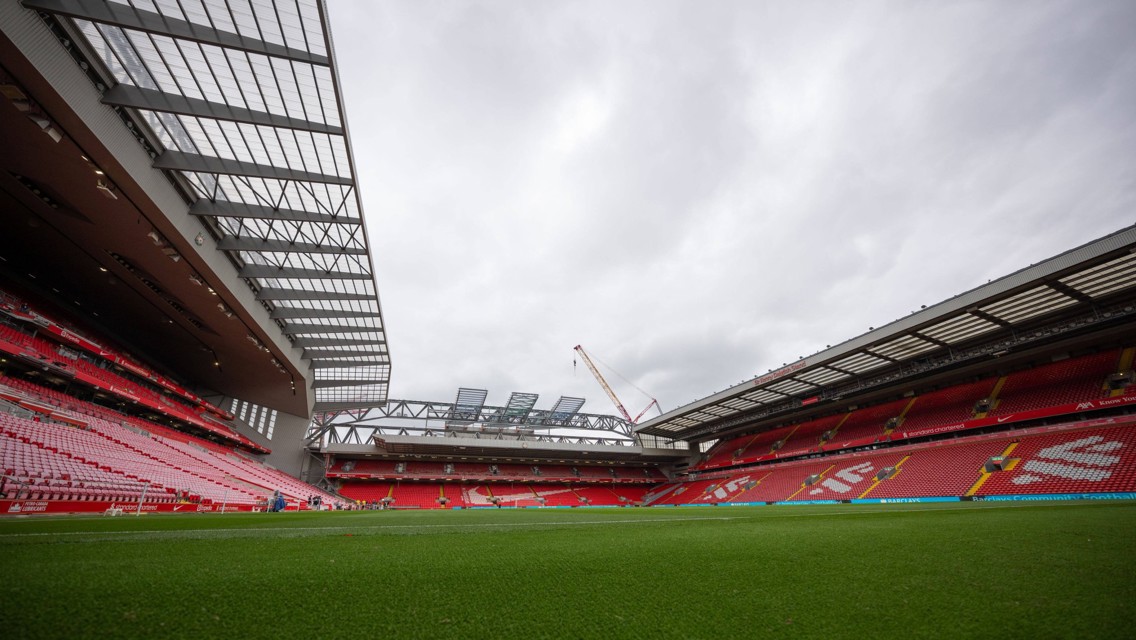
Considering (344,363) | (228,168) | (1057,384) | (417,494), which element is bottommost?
(417,494)

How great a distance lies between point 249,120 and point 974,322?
32.7 m

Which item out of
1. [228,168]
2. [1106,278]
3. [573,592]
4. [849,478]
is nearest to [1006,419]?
[849,478]

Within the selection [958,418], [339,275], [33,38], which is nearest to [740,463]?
[958,418]

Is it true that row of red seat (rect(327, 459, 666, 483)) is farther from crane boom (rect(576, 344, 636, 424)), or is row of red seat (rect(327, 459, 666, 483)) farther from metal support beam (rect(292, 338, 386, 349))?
crane boom (rect(576, 344, 636, 424))

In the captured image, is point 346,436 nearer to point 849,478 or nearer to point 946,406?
point 849,478

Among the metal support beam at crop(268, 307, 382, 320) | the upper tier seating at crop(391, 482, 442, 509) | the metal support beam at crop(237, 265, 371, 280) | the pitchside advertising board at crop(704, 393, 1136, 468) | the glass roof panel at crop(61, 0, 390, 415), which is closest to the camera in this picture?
the glass roof panel at crop(61, 0, 390, 415)

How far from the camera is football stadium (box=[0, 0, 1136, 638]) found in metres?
2.24

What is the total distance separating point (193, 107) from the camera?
502 inches

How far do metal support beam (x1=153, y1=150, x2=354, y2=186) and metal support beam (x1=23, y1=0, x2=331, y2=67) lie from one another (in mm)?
4627

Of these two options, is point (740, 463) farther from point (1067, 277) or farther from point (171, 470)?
point (171, 470)

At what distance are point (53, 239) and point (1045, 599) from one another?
1169 inches

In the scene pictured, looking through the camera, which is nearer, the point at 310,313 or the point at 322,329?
the point at 310,313

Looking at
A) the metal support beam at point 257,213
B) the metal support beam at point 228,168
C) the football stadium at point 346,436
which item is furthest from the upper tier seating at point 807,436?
the metal support beam at point 228,168

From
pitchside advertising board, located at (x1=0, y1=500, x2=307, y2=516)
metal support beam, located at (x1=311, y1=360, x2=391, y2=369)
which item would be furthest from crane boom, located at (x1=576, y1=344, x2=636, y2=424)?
pitchside advertising board, located at (x1=0, y1=500, x2=307, y2=516)
